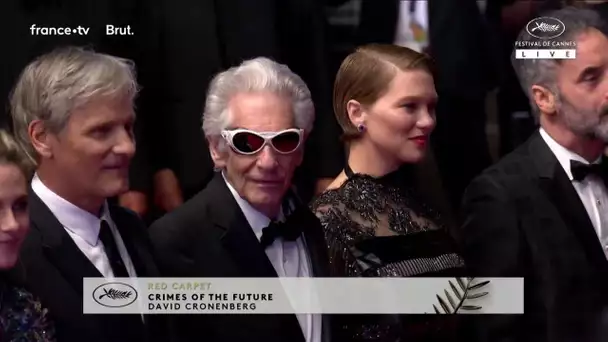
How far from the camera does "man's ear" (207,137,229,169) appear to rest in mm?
3084

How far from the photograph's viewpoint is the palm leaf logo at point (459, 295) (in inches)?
125

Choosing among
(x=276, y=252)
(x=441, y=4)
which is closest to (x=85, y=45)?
(x=276, y=252)

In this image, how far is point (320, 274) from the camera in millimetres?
3162

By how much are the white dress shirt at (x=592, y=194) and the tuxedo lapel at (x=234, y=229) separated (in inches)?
34.9

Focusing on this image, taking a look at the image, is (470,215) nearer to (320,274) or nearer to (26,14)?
(320,274)

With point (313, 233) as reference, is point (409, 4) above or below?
above

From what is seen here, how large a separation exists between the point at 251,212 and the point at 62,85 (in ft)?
2.03

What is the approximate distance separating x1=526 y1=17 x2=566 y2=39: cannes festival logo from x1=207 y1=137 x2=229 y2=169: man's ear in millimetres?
902

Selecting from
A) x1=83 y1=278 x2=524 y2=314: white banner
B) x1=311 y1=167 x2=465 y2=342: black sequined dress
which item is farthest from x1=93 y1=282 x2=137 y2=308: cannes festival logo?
x1=311 y1=167 x2=465 y2=342: black sequined dress

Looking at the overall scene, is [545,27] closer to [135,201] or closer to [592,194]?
[592,194]

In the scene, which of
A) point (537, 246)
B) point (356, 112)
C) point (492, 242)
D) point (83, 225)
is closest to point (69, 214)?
point (83, 225)

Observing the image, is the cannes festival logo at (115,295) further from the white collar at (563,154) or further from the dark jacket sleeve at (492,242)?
the white collar at (563,154)

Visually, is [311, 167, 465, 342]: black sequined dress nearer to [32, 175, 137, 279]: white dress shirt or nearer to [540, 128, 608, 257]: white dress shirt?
[540, 128, 608, 257]: white dress shirt

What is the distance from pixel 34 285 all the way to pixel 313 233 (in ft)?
2.53
